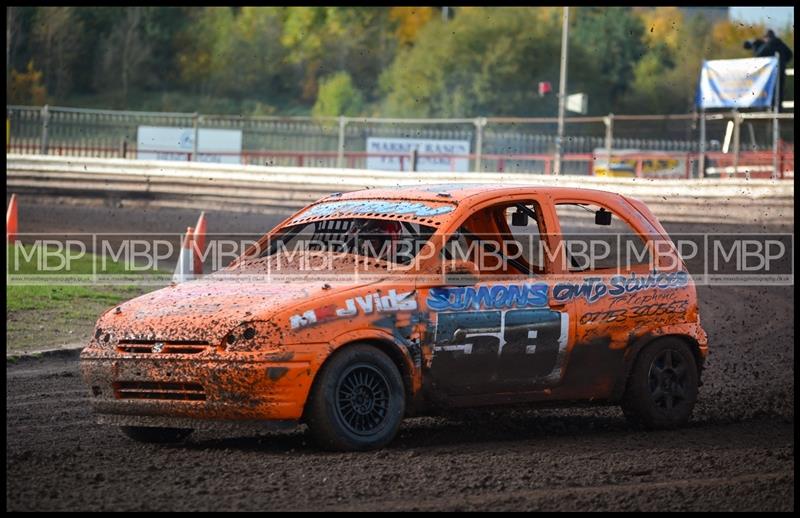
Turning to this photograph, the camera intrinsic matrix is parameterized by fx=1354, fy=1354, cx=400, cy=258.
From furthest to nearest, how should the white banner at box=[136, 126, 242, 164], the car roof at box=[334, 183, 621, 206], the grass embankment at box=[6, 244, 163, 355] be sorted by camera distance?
1. the white banner at box=[136, 126, 242, 164]
2. the grass embankment at box=[6, 244, 163, 355]
3. the car roof at box=[334, 183, 621, 206]

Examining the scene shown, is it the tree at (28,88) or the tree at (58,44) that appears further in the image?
the tree at (58,44)

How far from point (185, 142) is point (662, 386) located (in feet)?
81.7

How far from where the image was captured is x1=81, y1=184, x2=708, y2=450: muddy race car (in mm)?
6926

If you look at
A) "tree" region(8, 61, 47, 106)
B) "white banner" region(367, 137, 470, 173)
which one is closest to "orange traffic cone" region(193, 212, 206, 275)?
"white banner" region(367, 137, 470, 173)

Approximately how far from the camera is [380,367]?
7152 mm

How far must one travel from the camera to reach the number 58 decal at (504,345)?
24.5 feet

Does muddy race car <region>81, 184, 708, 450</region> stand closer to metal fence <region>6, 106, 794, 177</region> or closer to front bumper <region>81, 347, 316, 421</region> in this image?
front bumper <region>81, 347, 316, 421</region>

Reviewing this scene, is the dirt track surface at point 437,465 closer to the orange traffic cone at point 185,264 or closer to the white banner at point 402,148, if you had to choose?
the orange traffic cone at point 185,264

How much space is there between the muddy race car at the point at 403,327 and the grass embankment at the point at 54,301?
442 cm

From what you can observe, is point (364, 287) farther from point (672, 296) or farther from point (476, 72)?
point (476, 72)

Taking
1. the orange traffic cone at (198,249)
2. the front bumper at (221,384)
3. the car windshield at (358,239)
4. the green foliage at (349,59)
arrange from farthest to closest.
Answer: the green foliage at (349,59), the orange traffic cone at (198,249), the car windshield at (358,239), the front bumper at (221,384)

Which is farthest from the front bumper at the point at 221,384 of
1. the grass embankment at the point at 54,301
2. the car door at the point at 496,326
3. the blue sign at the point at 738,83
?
the blue sign at the point at 738,83

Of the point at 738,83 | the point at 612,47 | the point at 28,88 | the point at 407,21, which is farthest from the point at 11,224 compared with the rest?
the point at 612,47

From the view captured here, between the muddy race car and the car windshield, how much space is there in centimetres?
1
